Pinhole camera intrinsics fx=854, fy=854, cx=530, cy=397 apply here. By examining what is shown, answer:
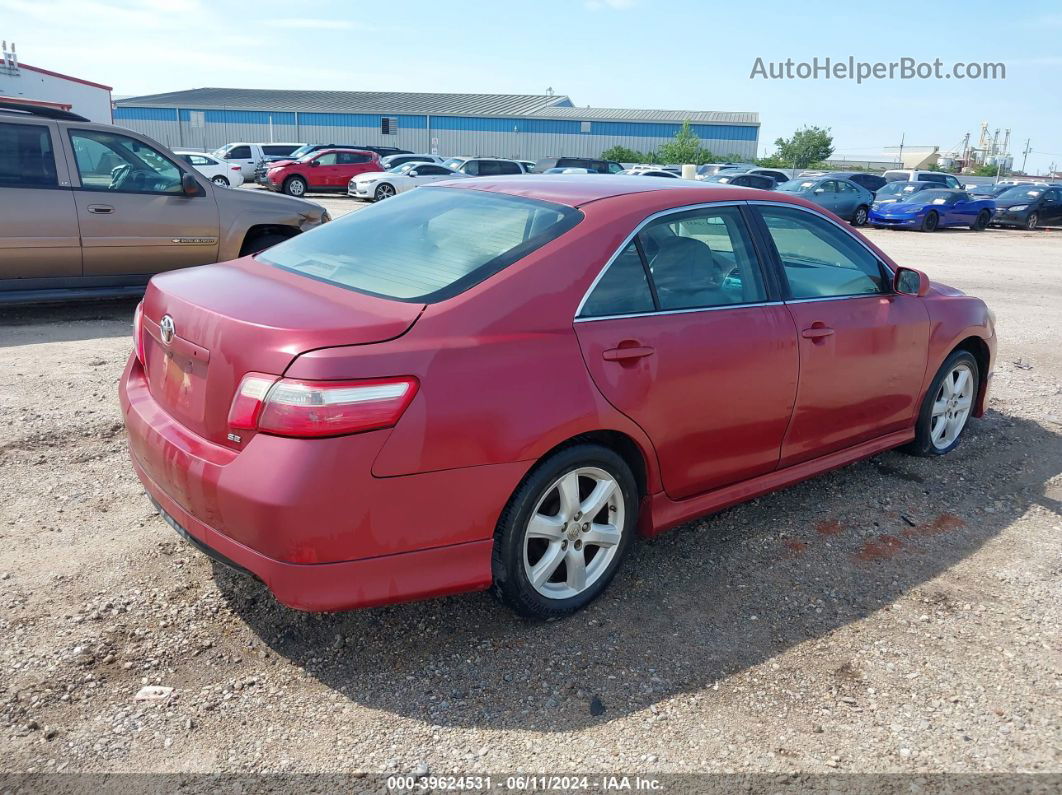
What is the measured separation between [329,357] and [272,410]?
0.78 ft

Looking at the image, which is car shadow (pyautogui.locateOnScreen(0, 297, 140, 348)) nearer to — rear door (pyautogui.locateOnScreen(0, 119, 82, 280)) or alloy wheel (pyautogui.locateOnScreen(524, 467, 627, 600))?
rear door (pyautogui.locateOnScreen(0, 119, 82, 280))

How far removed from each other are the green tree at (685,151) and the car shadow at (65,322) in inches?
2238

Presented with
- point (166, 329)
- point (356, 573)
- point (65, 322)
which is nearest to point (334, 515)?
point (356, 573)

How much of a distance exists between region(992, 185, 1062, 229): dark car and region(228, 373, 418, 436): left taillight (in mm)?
30504

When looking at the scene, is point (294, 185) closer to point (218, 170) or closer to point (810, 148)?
point (218, 170)

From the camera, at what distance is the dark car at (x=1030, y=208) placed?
1096 inches

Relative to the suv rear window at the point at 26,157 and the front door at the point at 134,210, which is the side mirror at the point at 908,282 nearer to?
the front door at the point at 134,210

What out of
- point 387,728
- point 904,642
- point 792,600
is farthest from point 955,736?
point 387,728

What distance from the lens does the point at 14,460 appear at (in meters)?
4.45

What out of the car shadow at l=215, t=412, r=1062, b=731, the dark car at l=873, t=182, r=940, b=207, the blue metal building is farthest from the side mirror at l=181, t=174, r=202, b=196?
the blue metal building

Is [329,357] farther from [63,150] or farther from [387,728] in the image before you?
[63,150]

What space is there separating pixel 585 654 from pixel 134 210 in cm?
653

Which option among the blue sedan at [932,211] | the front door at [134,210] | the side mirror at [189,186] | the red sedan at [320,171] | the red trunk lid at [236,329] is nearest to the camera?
the red trunk lid at [236,329]

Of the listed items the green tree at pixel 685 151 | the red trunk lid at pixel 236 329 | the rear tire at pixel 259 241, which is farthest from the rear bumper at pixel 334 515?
the green tree at pixel 685 151
